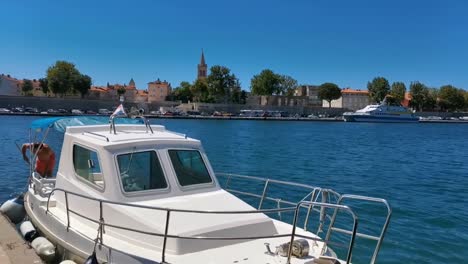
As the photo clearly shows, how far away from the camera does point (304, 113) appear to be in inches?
6575

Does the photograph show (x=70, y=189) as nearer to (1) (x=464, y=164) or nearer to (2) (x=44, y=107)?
(1) (x=464, y=164)

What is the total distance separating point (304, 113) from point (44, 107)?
304ft

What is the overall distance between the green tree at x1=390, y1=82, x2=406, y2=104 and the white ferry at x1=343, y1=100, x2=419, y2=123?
24197 mm

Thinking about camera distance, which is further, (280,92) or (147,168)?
(280,92)

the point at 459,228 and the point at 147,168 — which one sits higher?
the point at 147,168

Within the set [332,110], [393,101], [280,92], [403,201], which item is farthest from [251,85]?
[403,201]

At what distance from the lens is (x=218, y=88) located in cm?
15338

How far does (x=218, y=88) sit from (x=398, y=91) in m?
71.4

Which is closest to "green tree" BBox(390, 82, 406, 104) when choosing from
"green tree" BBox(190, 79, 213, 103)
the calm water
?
"green tree" BBox(190, 79, 213, 103)

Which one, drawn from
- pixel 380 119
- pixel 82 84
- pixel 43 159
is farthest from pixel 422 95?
pixel 43 159

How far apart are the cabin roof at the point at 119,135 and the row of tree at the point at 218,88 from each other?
5671 inches

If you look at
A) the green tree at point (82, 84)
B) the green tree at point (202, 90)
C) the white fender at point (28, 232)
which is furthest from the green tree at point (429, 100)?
the white fender at point (28, 232)

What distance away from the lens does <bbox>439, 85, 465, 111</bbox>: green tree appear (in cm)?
17762

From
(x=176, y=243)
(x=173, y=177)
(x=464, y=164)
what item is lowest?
(x=464, y=164)
